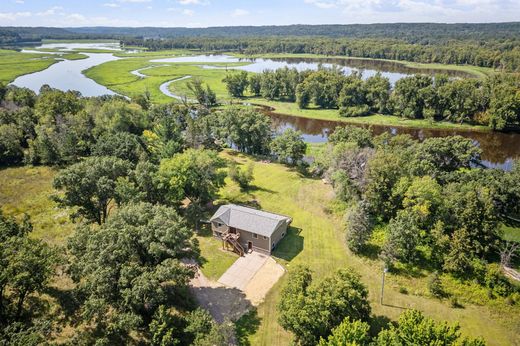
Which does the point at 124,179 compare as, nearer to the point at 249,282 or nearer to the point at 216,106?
the point at 249,282

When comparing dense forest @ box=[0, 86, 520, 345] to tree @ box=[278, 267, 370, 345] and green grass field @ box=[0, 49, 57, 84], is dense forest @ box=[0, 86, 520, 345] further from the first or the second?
green grass field @ box=[0, 49, 57, 84]

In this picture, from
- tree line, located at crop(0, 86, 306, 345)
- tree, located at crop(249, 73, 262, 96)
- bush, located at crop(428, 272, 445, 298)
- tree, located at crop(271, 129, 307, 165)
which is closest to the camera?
tree line, located at crop(0, 86, 306, 345)

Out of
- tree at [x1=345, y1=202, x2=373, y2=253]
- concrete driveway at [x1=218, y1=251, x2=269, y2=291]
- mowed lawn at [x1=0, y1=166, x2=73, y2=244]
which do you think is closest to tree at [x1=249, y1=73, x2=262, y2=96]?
mowed lawn at [x1=0, y1=166, x2=73, y2=244]

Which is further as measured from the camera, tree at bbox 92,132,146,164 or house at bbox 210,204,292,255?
tree at bbox 92,132,146,164

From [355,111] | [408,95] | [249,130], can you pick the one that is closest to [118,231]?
[249,130]

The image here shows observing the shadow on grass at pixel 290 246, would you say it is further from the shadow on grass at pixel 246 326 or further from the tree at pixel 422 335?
the tree at pixel 422 335

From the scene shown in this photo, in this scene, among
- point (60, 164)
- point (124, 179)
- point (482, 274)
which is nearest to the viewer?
point (482, 274)

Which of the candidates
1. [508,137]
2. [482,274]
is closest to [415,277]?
[482,274]

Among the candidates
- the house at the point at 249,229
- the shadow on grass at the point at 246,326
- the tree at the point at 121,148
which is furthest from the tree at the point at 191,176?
the shadow on grass at the point at 246,326
